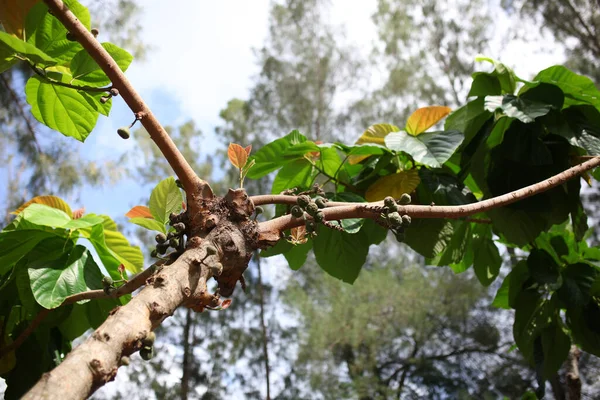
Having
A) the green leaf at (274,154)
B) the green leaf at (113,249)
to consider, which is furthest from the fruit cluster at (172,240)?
the green leaf at (274,154)

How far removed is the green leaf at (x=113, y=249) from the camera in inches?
33.5

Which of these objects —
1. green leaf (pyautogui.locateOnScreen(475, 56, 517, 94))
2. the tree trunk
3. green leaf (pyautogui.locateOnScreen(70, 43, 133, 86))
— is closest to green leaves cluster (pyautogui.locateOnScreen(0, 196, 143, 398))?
green leaf (pyautogui.locateOnScreen(70, 43, 133, 86))

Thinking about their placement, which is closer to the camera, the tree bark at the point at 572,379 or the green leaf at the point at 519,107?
the green leaf at the point at 519,107

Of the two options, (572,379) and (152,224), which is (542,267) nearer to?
(572,379)

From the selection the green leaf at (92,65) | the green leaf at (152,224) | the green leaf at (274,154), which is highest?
the green leaf at (274,154)

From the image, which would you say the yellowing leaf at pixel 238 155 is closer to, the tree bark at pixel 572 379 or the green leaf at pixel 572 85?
the green leaf at pixel 572 85

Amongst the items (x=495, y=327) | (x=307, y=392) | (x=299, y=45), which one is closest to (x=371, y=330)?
(x=307, y=392)

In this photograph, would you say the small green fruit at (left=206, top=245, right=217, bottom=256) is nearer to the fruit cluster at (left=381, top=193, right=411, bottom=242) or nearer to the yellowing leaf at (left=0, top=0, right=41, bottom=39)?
the fruit cluster at (left=381, top=193, right=411, bottom=242)

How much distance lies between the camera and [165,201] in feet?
2.21

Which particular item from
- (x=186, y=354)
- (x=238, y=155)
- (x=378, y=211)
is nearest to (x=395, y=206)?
(x=378, y=211)

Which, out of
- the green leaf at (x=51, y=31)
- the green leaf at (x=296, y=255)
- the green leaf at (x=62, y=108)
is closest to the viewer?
the green leaf at (x=51, y=31)

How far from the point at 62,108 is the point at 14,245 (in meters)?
0.25

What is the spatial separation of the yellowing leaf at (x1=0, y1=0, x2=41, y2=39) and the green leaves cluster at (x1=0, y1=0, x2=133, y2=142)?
16mm

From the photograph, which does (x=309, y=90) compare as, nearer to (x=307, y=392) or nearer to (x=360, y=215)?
(x=307, y=392)
